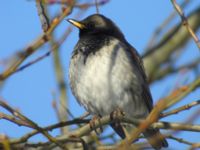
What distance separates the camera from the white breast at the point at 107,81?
19.5 feet

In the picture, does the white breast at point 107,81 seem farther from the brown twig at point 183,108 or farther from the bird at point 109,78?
the brown twig at point 183,108

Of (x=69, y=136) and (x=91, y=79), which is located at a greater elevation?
(x=91, y=79)

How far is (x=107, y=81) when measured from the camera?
597cm

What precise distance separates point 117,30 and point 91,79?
121 centimetres

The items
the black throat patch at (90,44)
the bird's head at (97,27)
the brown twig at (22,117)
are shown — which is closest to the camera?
the brown twig at (22,117)

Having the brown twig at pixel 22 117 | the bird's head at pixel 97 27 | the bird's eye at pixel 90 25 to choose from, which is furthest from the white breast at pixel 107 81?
the brown twig at pixel 22 117

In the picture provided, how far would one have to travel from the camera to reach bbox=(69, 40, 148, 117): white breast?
19.5ft

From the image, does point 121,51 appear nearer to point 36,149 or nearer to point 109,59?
point 109,59

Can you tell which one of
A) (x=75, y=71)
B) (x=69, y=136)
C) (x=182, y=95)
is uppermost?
(x=75, y=71)

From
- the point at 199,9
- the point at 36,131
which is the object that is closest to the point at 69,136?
the point at 36,131

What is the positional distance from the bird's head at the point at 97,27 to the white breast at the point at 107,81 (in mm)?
510

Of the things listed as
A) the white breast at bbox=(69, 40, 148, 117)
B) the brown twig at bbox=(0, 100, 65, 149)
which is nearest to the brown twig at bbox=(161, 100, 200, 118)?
the brown twig at bbox=(0, 100, 65, 149)

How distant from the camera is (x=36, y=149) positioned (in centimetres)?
448

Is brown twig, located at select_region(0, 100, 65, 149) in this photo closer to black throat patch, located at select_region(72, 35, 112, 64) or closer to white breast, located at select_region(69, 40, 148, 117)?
white breast, located at select_region(69, 40, 148, 117)
